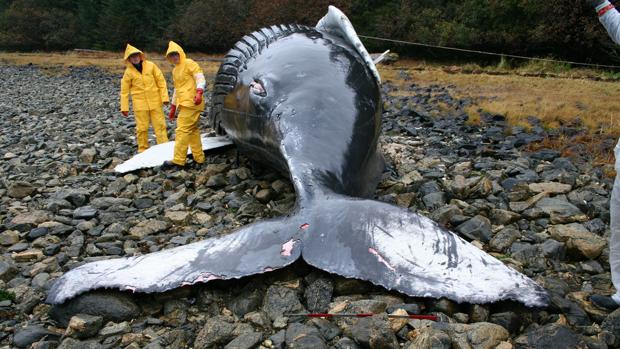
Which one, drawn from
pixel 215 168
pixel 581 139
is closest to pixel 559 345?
pixel 215 168

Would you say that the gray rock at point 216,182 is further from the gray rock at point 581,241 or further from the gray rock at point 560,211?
the gray rock at point 581,241

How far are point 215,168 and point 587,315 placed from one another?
14.4 ft

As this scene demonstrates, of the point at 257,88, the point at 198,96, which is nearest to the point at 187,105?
the point at 198,96

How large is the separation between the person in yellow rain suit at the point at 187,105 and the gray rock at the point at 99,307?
11.6 ft

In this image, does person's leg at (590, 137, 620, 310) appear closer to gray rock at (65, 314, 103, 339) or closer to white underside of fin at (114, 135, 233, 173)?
gray rock at (65, 314, 103, 339)

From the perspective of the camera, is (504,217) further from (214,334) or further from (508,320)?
(214,334)

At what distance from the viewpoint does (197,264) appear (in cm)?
310

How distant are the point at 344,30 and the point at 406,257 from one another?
12.6 feet

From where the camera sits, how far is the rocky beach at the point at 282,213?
2.93m

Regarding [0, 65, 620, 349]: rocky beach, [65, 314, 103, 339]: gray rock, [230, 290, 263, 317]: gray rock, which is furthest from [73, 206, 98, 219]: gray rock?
[230, 290, 263, 317]: gray rock

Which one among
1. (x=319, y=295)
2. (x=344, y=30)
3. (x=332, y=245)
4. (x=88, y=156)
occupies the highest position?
(x=344, y=30)

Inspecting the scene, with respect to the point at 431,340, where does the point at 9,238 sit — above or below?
below

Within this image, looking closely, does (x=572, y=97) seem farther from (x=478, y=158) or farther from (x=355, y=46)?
(x=355, y=46)

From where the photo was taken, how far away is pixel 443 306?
2955 mm
